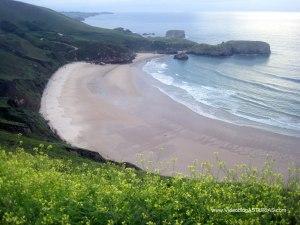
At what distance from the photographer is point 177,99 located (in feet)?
295

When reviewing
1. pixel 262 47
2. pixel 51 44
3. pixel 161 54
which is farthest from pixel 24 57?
pixel 262 47

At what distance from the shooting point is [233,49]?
166 meters

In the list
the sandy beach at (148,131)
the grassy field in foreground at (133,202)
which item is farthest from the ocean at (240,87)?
the grassy field in foreground at (133,202)

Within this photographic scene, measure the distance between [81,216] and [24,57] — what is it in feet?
331

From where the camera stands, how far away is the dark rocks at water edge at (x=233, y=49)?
528 ft

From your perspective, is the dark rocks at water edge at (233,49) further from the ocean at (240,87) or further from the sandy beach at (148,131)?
the sandy beach at (148,131)

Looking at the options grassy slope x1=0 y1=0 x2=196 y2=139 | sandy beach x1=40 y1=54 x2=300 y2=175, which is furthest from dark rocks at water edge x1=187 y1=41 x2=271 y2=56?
sandy beach x1=40 y1=54 x2=300 y2=175

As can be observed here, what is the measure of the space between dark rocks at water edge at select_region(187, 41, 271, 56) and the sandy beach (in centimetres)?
6461

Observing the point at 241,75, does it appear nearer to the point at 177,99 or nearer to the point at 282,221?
the point at 177,99

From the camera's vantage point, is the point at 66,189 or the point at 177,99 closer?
the point at 66,189

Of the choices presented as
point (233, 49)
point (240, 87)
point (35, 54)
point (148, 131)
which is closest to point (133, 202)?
point (148, 131)

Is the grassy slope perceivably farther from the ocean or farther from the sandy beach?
the ocean

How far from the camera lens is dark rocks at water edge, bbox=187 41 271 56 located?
161000 millimetres

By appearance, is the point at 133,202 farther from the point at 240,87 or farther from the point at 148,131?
the point at 240,87
